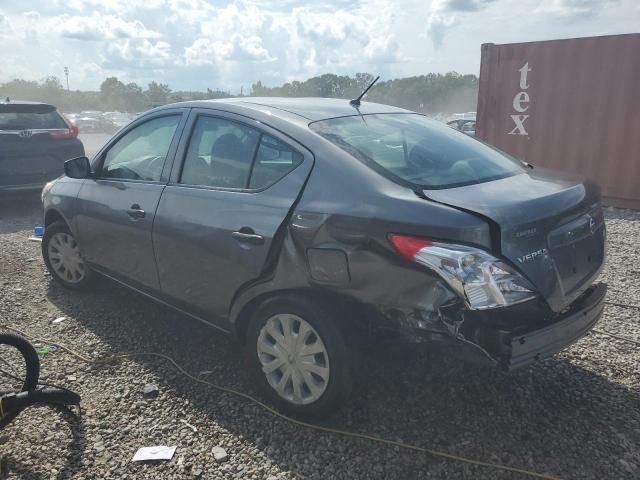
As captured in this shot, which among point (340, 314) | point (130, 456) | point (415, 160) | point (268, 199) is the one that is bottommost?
point (130, 456)

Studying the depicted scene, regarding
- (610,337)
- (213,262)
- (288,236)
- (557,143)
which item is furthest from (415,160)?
(557,143)

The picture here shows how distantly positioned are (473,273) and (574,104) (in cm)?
740

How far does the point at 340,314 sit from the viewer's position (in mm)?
2590

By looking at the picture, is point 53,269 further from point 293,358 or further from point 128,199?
point 293,358

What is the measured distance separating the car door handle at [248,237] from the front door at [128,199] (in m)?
0.83

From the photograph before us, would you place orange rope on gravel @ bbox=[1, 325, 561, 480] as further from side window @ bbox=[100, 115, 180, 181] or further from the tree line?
the tree line

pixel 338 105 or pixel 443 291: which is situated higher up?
pixel 338 105

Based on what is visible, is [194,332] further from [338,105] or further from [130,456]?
[338,105]

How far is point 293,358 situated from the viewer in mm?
2756

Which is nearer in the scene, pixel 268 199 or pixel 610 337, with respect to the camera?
pixel 268 199

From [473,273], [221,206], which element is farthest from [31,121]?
[473,273]

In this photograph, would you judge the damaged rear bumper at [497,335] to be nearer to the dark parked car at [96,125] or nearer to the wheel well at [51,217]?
the wheel well at [51,217]

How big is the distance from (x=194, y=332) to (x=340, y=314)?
5.42 feet

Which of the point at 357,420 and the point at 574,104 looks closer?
the point at 357,420
